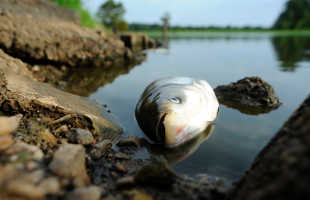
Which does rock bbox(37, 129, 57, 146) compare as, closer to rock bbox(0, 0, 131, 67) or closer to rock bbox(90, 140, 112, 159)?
rock bbox(90, 140, 112, 159)

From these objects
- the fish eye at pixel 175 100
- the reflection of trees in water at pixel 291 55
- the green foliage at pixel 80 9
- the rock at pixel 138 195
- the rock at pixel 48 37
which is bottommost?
the reflection of trees in water at pixel 291 55

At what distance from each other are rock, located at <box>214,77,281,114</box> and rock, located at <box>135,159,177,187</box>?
2.95m

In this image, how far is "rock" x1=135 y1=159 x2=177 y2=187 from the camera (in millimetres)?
2254

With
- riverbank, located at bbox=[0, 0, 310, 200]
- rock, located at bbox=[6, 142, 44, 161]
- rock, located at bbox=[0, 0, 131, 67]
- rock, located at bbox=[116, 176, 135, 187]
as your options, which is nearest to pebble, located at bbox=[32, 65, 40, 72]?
rock, located at bbox=[0, 0, 131, 67]

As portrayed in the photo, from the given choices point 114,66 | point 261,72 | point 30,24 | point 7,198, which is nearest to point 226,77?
point 261,72

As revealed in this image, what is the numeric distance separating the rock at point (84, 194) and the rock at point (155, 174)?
497 mm

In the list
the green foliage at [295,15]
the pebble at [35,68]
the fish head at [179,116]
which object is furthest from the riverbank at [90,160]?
the green foliage at [295,15]

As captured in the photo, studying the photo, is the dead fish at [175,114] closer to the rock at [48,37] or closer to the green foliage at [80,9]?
the rock at [48,37]

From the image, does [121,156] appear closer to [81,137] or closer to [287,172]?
[81,137]

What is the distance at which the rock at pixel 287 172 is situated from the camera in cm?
129

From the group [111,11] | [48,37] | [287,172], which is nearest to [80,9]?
[48,37]

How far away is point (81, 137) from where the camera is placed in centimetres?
314

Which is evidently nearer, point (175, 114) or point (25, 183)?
point (25, 183)

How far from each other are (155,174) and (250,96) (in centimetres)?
372
